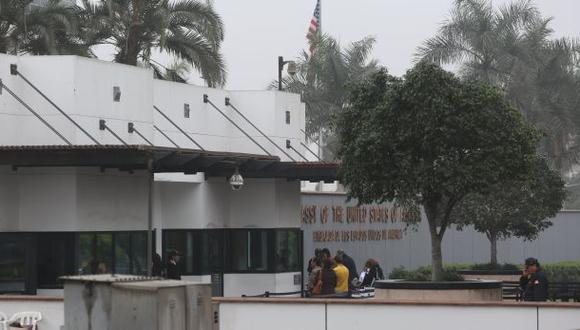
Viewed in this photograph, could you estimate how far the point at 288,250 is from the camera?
126 ft

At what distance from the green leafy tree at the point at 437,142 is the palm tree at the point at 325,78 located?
111 ft

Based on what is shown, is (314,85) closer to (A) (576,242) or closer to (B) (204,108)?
(A) (576,242)

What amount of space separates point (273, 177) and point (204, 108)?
288cm

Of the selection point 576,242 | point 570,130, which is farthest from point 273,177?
point 570,130

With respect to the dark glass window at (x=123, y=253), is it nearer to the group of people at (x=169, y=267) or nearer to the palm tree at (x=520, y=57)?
the group of people at (x=169, y=267)

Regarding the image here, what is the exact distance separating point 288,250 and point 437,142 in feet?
40.1

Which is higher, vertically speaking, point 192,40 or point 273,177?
point 192,40

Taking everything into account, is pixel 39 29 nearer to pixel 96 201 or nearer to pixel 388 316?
pixel 96 201

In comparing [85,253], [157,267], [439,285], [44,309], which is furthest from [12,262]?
[439,285]

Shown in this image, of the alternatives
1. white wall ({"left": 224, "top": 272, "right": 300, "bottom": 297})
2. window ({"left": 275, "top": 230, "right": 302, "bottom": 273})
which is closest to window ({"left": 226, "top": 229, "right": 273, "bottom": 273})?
white wall ({"left": 224, "top": 272, "right": 300, "bottom": 297})

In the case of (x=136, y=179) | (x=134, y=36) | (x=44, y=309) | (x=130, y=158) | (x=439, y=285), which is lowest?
(x=44, y=309)

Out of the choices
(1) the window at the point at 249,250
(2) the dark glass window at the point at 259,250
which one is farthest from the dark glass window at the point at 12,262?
(2) the dark glass window at the point at 259,250

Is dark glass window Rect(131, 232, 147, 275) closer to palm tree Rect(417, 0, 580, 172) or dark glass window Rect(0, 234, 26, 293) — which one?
dark glass window Rect(0, 234, 26, 293)

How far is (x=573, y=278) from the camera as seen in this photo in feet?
147
